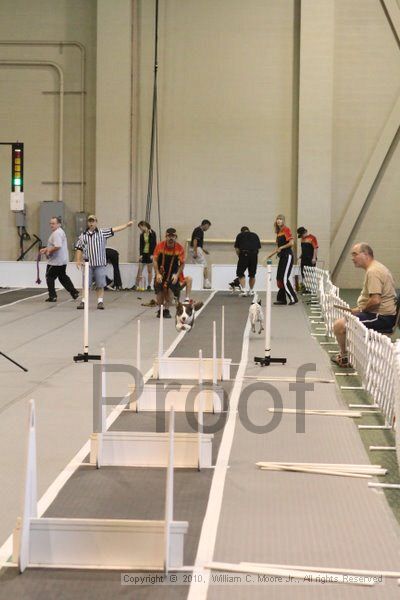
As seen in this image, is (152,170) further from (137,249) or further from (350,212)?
(350,212)

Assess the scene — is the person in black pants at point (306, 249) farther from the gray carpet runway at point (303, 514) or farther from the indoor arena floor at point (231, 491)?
the gray carpet runway at point (303, 514)

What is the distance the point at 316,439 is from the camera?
749cm

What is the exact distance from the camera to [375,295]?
10328mm

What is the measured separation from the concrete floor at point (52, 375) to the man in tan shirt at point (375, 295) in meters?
2.54

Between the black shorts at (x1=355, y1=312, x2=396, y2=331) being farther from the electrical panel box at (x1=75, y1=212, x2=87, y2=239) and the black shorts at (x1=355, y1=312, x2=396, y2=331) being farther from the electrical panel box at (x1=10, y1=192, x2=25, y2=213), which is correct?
the electrical panel box at (x1=75, y1=212, x2=87, y2=239)

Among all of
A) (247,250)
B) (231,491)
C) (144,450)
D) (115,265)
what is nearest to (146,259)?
(115,265)

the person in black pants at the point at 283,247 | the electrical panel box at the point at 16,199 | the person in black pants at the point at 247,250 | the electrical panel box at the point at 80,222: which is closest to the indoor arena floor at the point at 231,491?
Result: the person in black pants at the point at 283,247

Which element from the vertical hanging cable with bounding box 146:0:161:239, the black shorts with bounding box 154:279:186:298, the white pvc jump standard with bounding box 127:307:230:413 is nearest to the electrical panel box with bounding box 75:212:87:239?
the vertical hanging cable with bounding box 146:0:161:239

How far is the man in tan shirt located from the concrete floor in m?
2.54

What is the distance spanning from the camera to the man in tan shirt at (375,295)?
10.3 m

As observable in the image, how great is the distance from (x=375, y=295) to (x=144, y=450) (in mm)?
4545

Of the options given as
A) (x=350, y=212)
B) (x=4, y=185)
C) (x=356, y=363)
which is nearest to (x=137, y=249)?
(x=4, y=185)

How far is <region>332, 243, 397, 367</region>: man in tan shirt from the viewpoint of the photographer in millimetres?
10281

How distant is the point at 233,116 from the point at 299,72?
6.76 feet
